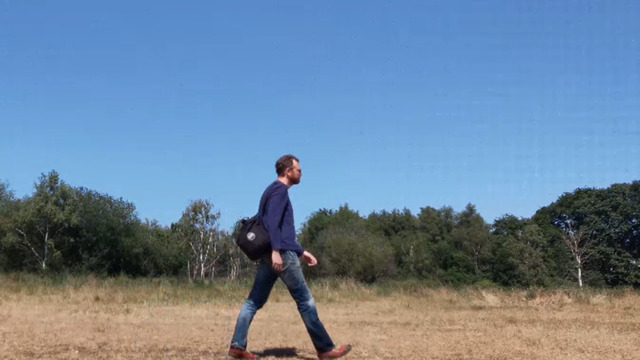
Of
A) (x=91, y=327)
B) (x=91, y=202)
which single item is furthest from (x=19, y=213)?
(x=91, y=327)

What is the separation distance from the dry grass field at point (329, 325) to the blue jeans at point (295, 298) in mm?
330

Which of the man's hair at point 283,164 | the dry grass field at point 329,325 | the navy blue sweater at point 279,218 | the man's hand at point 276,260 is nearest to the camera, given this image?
the man's hand at point 276,260

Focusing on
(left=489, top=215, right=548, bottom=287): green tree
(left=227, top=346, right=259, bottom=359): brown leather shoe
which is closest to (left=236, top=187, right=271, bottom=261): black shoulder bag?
(left=227, top=346, right=259, bottom=359): brown leather shoe

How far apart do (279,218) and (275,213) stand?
0.06m

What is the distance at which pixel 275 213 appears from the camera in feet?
15.6

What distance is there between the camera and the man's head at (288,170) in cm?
Result: 507

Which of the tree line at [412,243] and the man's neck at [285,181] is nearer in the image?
the man's neck at [285,181]

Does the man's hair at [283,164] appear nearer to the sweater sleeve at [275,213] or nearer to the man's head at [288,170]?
the man's head at [288,170]

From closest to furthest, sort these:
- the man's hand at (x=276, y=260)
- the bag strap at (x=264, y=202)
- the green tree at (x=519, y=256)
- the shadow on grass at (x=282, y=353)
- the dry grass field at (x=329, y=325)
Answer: the man's hand at (x=276, y=260) < the bag strap at (x=264, y=202) < the shadow on grass at (x=282, y=353) < the dry grass field at (x=329, y=325) < the green tree at (x=519, y=256)

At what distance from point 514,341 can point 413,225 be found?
227 feet

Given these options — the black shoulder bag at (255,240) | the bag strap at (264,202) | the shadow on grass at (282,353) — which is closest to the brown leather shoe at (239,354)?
the shadow on grass at (282,353)

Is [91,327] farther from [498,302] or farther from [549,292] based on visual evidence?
[549,292]

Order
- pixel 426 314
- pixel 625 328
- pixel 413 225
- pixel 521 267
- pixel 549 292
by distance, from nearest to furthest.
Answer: pixel 625 328 → pixel 426 314 → pixel 549 292 → pixel 521 267 → pixel 413 225

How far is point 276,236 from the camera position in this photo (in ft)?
15.4
